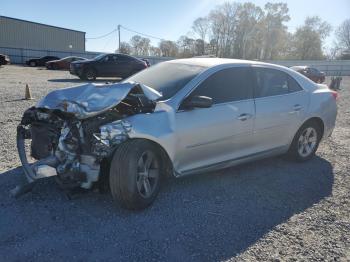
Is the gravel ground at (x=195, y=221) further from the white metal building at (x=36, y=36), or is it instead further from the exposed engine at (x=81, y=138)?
the white metal building at (x=36, y=36)

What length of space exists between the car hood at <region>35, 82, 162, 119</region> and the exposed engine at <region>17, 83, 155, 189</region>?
56 millimetres

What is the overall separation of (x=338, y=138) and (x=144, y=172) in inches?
213

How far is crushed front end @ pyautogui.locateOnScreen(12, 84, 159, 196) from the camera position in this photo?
3.84m

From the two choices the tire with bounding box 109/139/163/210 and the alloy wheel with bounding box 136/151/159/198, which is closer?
the tire with bounding box 109/139/163/210

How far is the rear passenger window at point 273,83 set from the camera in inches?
209

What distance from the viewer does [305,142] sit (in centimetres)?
605

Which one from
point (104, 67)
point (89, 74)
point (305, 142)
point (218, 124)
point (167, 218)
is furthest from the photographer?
point (104, 67)

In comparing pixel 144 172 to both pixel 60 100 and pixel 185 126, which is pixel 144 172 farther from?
pixel 60 100

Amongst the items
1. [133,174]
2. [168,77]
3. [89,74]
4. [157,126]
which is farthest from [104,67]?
[133,174]

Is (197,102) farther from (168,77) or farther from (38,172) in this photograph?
(38,172)

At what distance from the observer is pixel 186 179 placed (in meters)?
5.06

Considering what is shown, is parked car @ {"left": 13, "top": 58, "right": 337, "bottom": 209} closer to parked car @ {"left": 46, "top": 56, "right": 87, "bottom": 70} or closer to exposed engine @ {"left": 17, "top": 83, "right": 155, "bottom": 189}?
exposed engine @ {"left": 17, "top": 83, "right": 155, "bottom": 189}

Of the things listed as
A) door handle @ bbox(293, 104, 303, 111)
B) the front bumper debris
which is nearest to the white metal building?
door handle @ bbox(293, 104, 303, 111)

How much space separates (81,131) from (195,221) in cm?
150
